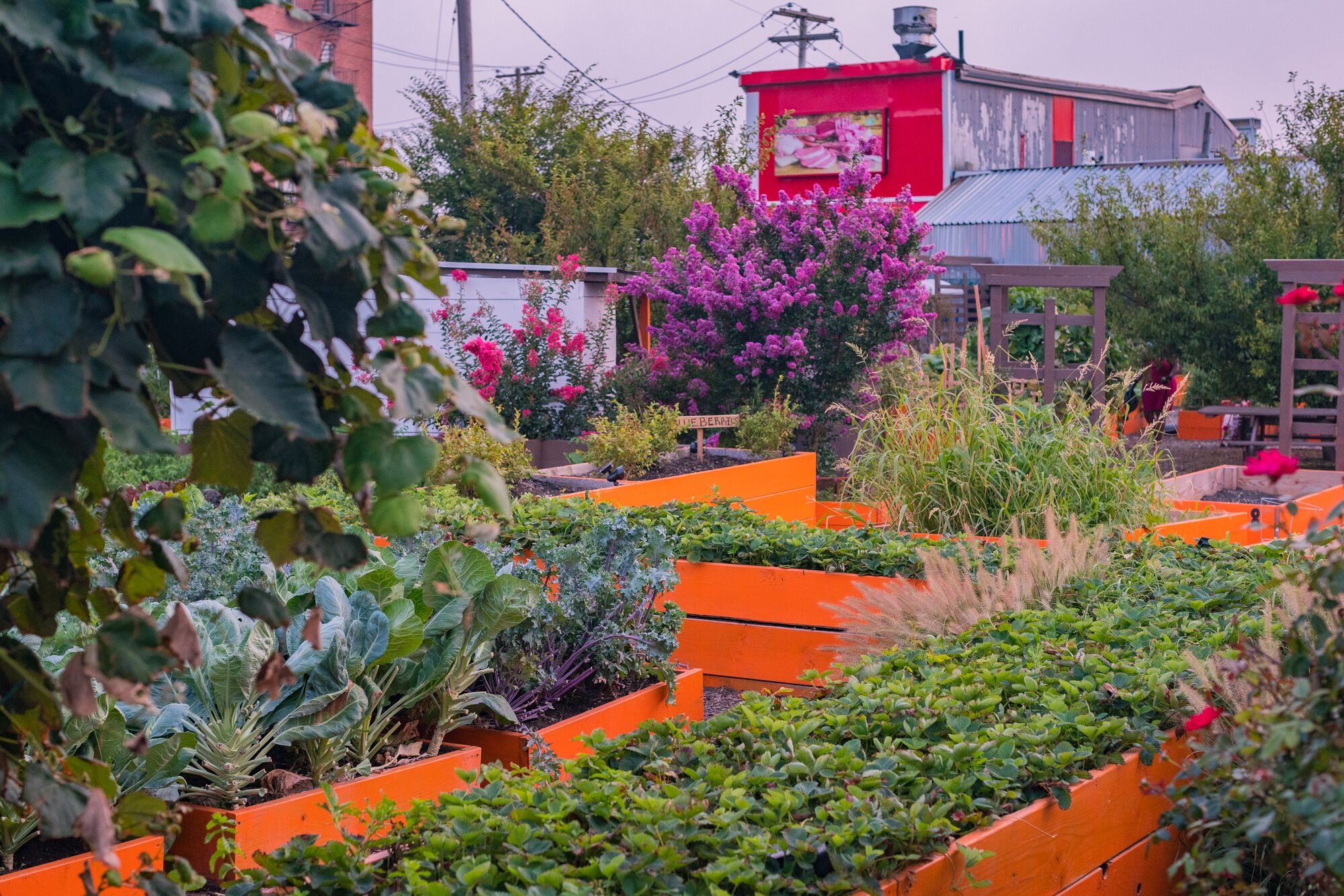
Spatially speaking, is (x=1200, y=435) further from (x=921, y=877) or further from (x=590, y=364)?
(x=921, y=877)

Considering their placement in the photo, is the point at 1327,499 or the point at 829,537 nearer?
the point at 829,537

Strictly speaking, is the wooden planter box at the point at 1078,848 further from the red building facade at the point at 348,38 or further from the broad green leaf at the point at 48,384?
the red building facade at the point at 348,38

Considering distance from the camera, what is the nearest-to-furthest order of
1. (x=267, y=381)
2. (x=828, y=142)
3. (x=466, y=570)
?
(x=267, y=381) → (x=466, y=570) → (x=828, y=142)

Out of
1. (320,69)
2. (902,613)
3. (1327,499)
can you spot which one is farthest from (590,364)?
(320,69)

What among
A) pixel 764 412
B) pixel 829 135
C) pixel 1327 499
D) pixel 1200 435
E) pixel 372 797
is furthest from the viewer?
pixel 829 135

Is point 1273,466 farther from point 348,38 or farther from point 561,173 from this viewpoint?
point 348,38

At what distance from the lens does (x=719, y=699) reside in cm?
464

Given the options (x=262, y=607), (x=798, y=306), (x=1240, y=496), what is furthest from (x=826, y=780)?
(x=798, y=306)

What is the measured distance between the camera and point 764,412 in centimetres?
915

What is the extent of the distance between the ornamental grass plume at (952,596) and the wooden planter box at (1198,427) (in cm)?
1104

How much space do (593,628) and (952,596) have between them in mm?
1124

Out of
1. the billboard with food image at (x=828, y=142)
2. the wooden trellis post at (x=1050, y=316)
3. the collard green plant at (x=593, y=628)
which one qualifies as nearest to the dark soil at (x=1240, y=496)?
the wooden trellis post at (x=1050, y=316)

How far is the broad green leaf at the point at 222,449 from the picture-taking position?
51.4 inches

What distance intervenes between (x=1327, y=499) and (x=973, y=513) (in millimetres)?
1989
